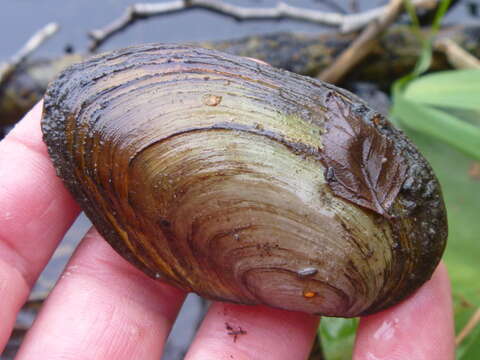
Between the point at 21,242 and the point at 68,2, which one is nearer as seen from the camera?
the point at 21,242

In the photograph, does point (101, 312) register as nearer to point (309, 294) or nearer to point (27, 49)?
point (309, 294)

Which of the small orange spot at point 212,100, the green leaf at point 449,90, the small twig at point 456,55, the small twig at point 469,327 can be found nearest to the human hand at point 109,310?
the small twig at point 469,327

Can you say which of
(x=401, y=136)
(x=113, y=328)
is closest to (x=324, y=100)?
(x=401, y=136)

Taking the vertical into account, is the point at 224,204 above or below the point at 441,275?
above

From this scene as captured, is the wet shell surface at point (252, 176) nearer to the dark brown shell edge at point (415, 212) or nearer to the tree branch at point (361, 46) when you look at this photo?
the dark brown shell edge at point (415, 212)

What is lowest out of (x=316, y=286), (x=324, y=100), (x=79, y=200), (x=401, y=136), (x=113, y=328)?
(x=113, y=328)

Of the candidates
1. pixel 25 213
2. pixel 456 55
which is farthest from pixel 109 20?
pixel 25 213

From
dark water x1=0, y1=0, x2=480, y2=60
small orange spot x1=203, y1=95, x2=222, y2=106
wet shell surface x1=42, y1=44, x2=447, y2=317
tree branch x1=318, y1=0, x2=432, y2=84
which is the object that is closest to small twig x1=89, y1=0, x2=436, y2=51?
dark water x1=0, y1=0, x2=480, y2=60

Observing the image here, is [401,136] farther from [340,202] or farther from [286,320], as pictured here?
Answer: [286,320]

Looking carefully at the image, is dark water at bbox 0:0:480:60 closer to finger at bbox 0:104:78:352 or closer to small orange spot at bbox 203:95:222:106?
finger at bbox 0:104:78:352
